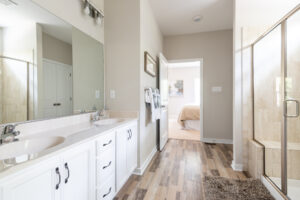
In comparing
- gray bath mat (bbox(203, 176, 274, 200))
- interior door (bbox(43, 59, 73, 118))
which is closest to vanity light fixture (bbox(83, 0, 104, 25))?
interior door (bbox(43, 59, 73, 118))

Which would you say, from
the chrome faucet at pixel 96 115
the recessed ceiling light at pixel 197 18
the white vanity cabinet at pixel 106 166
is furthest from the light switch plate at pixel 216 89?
the white vanity cabinet at pixel 106 166

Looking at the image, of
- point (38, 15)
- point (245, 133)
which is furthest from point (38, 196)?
point (245, 133)

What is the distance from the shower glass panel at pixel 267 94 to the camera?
6.03 feet

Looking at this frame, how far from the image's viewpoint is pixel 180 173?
2.06 m

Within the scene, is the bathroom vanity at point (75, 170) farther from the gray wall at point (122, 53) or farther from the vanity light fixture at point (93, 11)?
the vanity light fixture at point (93, 11)

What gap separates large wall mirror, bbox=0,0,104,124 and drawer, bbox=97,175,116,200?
2.64 feet

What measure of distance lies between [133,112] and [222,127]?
2.46m

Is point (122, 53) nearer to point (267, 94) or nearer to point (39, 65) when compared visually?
point (39, 65)

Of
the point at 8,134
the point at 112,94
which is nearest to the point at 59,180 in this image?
the point at 8,134

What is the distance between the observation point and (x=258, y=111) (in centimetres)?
208

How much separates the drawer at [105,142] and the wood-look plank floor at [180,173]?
67 cm

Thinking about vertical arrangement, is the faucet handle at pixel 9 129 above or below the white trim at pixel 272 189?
above

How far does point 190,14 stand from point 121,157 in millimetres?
2819

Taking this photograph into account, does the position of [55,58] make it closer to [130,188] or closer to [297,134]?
[130,188]
